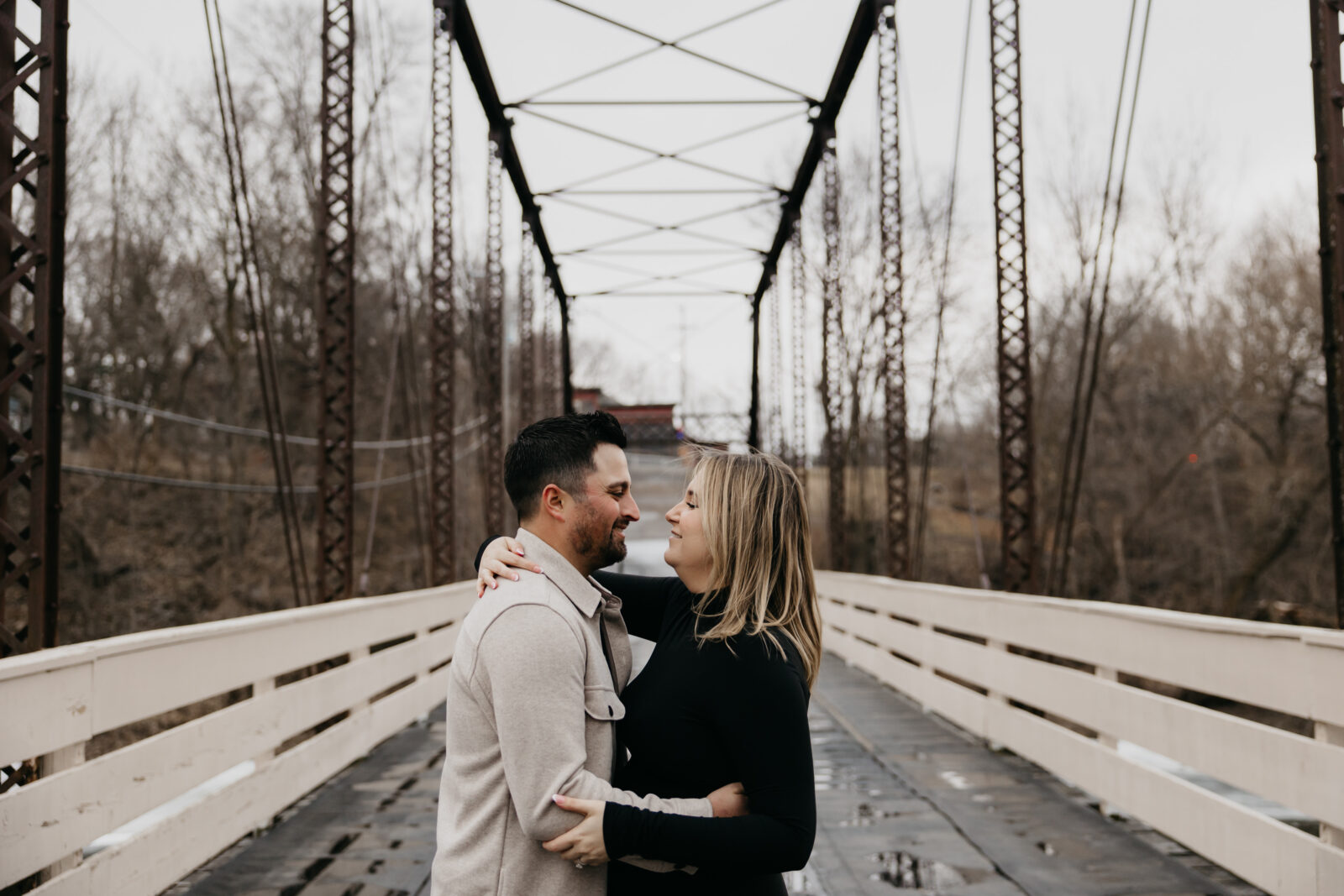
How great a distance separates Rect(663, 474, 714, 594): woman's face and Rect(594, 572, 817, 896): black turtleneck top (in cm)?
13

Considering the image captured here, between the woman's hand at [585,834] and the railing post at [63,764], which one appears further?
the railing post at [63,764]

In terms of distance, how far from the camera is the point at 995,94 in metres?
11.6

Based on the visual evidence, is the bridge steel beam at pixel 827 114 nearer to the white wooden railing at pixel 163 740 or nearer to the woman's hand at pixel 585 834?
the white wooden railing at pixel 163 740

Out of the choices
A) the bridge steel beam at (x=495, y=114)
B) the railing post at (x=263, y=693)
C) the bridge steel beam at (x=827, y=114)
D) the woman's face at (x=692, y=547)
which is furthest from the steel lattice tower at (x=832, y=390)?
the woman's face at (x=692, y=547)

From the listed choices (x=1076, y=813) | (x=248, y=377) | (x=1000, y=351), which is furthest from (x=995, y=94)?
(x=248, y=377)

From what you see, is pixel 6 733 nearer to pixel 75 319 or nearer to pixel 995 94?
pixel 995 94

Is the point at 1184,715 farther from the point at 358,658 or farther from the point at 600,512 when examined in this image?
the point at 358,658

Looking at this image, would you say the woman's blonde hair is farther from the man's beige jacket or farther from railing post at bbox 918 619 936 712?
railing post at bbox 918 619 936 712

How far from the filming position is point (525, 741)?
2.02 metres

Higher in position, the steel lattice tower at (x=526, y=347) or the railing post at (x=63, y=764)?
the steel lattice tower at (x=526, y=347)

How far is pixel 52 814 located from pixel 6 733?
37cm

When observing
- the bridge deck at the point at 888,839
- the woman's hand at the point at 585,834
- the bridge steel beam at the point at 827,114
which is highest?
the bridge steel beam at the point at 827,114

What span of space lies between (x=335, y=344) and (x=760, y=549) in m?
9.02

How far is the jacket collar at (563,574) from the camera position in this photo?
7.49 feet
